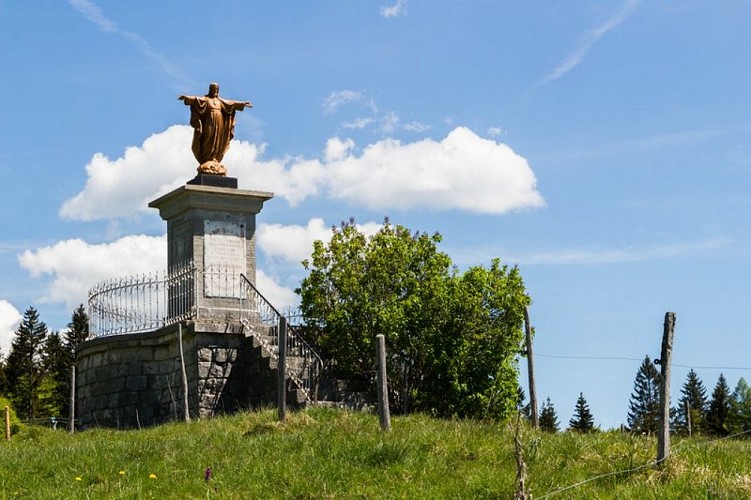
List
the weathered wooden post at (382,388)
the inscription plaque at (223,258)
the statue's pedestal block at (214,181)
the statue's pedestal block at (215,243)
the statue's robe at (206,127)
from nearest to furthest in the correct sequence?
the weathered wooden post at (382,388) → the statue's pedestal block at (215,243) → the inscription plaque at (223,258) → the statue's pedestal block at (214,181) → the statue's robe at (206,127)

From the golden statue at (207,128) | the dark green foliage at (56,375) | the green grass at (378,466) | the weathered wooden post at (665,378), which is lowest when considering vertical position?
the green grass at (378,466)

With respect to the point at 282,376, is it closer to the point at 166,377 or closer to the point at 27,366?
the point at 166,377

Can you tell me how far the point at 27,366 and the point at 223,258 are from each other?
38443 mm

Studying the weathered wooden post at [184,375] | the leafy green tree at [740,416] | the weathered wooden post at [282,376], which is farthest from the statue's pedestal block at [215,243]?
the leafy green tree at [740,416]

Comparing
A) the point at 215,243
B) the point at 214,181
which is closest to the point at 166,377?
the point at 215,243

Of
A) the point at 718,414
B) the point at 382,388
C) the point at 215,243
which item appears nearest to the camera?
the point at 382,388

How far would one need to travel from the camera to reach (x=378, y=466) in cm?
1230

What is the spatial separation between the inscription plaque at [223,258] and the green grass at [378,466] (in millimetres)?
7397

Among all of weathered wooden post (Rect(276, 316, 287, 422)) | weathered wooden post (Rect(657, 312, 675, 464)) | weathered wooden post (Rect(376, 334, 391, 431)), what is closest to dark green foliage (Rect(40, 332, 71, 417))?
weathered wooden post (Rect(276, 316, 287, 422))

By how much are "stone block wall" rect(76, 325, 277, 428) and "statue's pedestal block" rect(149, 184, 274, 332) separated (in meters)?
0.79

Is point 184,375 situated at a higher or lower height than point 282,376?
higher

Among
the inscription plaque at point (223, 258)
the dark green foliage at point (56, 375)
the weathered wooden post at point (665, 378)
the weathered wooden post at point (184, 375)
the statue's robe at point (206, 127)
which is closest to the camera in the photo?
the weathered wooden post at point (665, 378)

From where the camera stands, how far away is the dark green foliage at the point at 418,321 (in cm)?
2208

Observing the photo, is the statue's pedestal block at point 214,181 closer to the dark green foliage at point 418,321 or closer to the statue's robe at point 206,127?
the statue's robe at point 206,127
